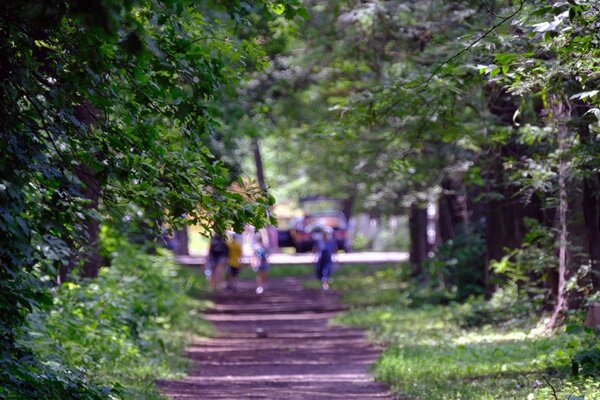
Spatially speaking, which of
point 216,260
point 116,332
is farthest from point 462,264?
point 116,332

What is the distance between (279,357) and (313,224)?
121 ft

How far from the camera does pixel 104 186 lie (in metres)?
8.22

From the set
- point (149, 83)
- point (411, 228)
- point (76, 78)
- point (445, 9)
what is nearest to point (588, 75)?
point (149, 83)

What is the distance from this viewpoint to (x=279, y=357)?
53.1ft

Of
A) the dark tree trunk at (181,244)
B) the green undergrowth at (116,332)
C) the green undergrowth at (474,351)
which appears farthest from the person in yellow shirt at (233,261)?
the dark tree trunk at (181,244)

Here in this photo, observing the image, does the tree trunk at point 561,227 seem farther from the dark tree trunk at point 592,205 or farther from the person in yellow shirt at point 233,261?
the person in yellow shirt at point 233,261

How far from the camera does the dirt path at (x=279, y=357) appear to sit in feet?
39.7

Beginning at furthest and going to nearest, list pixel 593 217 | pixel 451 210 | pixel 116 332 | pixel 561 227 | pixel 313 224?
1. pixel 313 224
2. pixel 451 210
3. pixel 561 227
4. pixel 116 332
5. pixel 593 217

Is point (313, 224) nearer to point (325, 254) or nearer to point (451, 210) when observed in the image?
point (325, 254)

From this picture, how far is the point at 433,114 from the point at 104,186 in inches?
223

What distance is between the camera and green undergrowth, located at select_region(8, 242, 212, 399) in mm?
10344

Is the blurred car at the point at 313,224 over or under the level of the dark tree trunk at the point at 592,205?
over

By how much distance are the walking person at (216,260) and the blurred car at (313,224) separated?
19.9 m

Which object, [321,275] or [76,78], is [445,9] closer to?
[76,78]
